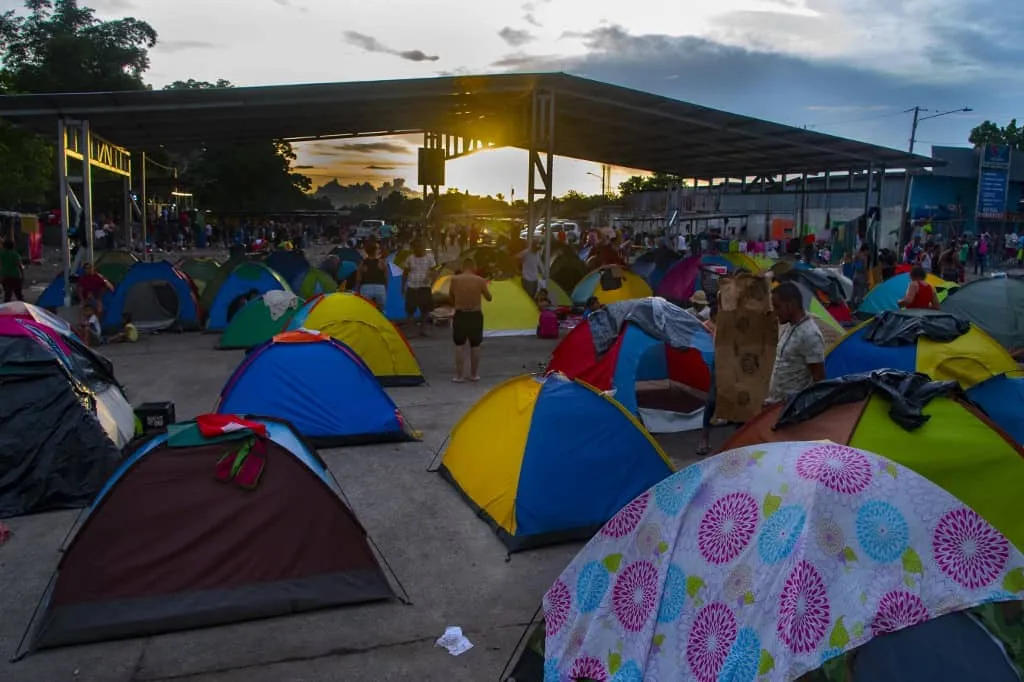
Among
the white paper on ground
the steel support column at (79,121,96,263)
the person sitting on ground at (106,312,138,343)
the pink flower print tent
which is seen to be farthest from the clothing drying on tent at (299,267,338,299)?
the pink flower print tent

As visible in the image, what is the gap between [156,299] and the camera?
51.5ft

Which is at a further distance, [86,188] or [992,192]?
[992,192]

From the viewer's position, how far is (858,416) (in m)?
4.84

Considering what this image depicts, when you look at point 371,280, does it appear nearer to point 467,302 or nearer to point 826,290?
point 467,302

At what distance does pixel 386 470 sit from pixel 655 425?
3.04 meters

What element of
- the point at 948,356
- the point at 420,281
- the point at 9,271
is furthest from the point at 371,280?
the point at 948,356

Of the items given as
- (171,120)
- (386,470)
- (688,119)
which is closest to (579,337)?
(386,470)

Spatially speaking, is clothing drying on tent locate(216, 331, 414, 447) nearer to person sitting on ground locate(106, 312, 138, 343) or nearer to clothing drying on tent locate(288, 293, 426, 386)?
clothing drying on tent locate(288, 293, 426, 386)

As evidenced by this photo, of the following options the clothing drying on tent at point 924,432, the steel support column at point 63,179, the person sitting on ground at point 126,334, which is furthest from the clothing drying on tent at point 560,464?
the steel support column at point 63,179

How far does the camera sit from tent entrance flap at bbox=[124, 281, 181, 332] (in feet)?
50.7

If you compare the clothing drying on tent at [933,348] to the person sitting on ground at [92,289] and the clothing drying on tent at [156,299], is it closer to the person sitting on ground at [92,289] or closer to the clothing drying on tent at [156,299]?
the clothing drying on tent at [156,299]

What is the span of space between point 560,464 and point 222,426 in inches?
93.4

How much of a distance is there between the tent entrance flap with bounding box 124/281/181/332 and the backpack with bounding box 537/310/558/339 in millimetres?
6876

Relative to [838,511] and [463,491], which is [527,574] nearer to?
[463,491]
